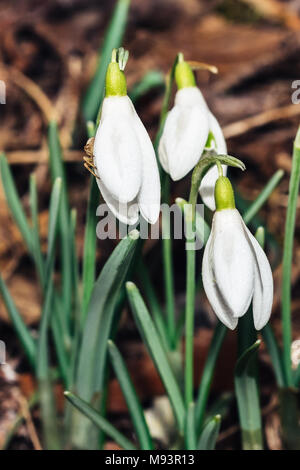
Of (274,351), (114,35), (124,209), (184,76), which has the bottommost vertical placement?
(274,351)

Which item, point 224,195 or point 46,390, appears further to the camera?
point 46,390

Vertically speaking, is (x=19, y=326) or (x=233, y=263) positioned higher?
(x=233, y=263)

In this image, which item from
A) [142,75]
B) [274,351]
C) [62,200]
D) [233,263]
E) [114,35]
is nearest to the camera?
[233,263]

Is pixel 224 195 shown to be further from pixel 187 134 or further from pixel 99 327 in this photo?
pixel 99 327

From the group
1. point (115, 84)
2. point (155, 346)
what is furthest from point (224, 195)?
point (155, 346)

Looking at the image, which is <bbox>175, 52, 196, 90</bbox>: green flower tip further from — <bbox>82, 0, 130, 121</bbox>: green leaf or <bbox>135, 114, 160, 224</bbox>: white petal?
<bbox>82, 0, 130, 121</bbox>: green leaf

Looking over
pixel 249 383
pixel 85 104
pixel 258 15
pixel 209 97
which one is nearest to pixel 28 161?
pixel 85 104

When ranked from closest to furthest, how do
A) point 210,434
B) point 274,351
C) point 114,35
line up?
point 210,434 → point 274,351 → point 114,35
